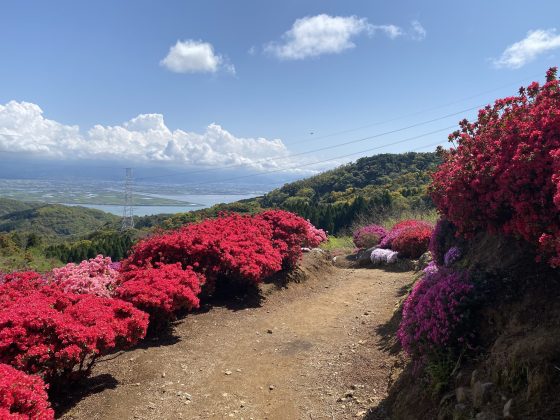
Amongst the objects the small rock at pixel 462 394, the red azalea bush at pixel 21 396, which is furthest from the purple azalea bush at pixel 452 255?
the red azalea bush at pixel 21 396

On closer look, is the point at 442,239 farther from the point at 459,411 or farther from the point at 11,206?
the point at 11,206

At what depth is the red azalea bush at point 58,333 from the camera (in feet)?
14.5

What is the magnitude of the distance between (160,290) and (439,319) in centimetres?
471

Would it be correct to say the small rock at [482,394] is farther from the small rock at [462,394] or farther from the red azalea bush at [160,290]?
the red azalea bush at [160,290]

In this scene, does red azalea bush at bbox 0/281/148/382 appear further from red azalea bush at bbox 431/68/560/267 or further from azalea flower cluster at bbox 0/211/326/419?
red azalea bush at bbox 431/68/560/267

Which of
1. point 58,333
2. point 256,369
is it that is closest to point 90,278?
point 58,333

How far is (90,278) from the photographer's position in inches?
290

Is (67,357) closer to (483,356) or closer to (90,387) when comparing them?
(90,387)

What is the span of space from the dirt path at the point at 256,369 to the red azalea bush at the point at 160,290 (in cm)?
55

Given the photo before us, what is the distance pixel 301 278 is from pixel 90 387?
6.56 metres

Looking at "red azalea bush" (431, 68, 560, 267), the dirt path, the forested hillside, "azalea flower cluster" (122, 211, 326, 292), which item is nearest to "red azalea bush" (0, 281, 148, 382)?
the dirt path

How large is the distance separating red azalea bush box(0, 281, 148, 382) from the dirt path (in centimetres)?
58

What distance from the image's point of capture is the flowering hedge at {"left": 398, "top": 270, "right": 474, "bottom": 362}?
156 inches

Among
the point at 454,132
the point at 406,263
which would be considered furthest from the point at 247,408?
the point at 406,263
